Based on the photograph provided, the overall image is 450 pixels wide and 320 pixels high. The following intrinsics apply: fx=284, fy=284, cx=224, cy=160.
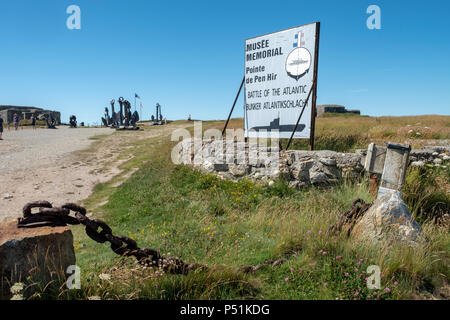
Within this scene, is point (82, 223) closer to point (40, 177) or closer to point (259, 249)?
point (259, 249)

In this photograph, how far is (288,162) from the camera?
6648mm

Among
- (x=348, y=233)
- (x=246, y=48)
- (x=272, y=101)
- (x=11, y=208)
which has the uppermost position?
(x=246, y=48)

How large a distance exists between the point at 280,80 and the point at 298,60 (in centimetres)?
72

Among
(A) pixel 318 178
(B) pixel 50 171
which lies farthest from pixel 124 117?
(A) pixel 318 178

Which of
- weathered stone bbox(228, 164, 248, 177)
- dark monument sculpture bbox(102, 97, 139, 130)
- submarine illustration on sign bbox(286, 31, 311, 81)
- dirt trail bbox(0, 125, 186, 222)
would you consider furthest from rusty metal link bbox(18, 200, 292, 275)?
dark monument sculpture bbox(102, 97, 139, 130)

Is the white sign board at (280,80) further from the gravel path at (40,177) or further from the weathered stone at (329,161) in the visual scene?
the gravel path at (40,177)

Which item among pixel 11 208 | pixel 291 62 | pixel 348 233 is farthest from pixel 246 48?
pixel 11 208

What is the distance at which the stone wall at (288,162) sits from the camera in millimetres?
6129

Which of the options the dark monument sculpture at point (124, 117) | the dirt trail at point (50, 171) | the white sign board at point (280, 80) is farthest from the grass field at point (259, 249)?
the dark monument sculpture at point (124, 117)

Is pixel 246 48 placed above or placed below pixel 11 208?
above

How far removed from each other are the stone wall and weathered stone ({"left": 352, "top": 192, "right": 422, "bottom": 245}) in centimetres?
275

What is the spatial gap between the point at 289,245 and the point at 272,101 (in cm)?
592

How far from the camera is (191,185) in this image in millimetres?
7285
